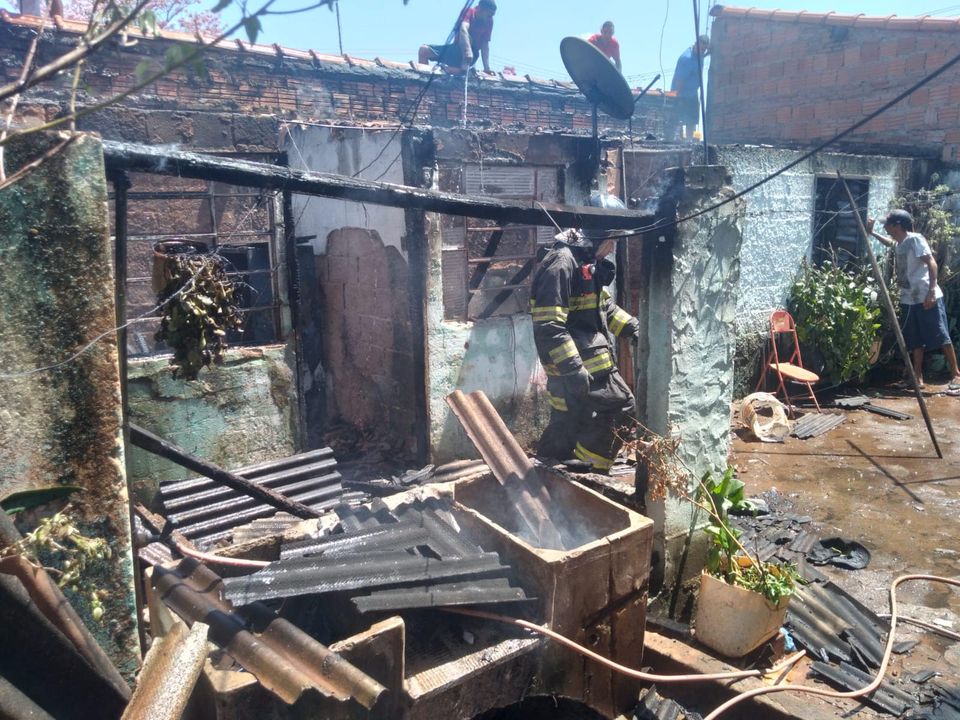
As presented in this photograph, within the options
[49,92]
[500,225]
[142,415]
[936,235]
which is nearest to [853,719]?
[500,225]

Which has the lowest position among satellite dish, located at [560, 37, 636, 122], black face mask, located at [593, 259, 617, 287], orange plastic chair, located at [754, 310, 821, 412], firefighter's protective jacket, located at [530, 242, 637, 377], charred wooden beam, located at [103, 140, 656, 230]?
orange plastic chair, located at [754, 310, 821, 412]

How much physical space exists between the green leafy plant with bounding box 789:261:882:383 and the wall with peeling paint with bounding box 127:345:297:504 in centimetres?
646

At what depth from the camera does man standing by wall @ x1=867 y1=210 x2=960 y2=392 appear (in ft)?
28.5

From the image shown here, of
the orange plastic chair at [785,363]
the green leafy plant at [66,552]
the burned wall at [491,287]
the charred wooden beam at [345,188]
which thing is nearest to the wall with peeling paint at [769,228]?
the orange plastic chair at [785,363]

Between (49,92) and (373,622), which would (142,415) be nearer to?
(49,92)

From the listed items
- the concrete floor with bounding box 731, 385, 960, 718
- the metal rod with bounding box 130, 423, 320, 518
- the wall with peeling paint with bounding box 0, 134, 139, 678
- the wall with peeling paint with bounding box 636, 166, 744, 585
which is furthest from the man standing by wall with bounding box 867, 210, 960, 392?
the wall with peeling paint with bounding box 0, 134, 139, 678

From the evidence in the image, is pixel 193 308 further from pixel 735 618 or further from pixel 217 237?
pixel 217 237

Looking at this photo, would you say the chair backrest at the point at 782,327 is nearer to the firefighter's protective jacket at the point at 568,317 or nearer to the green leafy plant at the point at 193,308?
the firefighter's protective jacket at the point at 568,317

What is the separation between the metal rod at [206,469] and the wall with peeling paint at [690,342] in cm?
213

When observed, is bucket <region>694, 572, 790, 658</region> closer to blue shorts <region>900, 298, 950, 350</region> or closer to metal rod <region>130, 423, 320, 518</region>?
metal rod <region>130, 423, 320, 518</region>

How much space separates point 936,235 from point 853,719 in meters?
8.65

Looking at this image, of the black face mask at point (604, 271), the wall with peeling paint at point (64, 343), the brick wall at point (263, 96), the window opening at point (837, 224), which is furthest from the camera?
the window opening at point (837, 224)

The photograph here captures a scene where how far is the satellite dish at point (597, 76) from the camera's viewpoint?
500cm

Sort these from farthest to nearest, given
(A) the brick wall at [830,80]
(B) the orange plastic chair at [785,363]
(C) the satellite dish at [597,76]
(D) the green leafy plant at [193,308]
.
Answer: (A) the brick wall at [830,80]
(B) the orange plastic chair at [785,363]
(C) the satellite dish at [597,76]
(D) the green leafy plant at [193,308]
